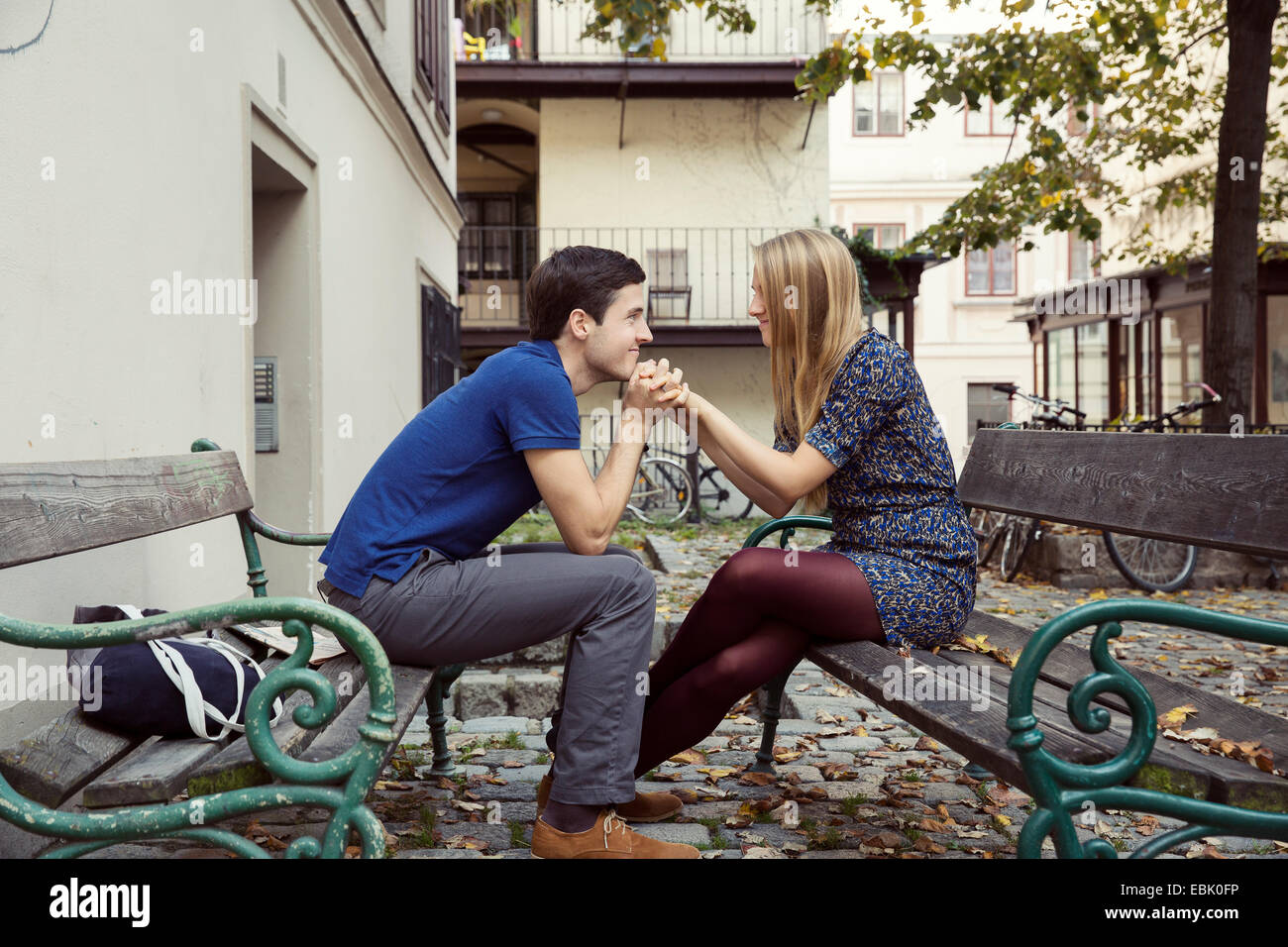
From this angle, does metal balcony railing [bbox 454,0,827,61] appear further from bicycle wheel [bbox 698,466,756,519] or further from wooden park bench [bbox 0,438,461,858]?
wooden park bench [bbox 0,438,461,858]

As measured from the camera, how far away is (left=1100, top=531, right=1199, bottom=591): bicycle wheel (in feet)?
27.8

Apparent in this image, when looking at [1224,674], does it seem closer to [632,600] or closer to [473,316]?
[632,600]

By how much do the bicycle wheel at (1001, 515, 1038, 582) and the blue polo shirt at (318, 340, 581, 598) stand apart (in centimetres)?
687

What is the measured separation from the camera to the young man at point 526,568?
2.73m

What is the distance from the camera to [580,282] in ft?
9.71

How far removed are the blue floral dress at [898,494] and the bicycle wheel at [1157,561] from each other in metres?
5.83

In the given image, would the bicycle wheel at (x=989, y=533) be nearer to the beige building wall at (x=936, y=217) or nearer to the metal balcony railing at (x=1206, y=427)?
the metal balcony railing at (x=1206, y=427)

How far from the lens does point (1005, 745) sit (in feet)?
7.20

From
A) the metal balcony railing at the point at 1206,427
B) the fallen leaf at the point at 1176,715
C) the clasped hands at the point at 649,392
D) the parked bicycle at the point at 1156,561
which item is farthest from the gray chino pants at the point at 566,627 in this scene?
the parked bicycle at the point at 1156,561

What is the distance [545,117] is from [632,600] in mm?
16590

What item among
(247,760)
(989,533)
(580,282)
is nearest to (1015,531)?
(989,533)

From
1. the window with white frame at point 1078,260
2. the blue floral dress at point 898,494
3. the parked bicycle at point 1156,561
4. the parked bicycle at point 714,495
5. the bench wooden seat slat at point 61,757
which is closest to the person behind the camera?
the bench wooden seat slat at point 61,757
